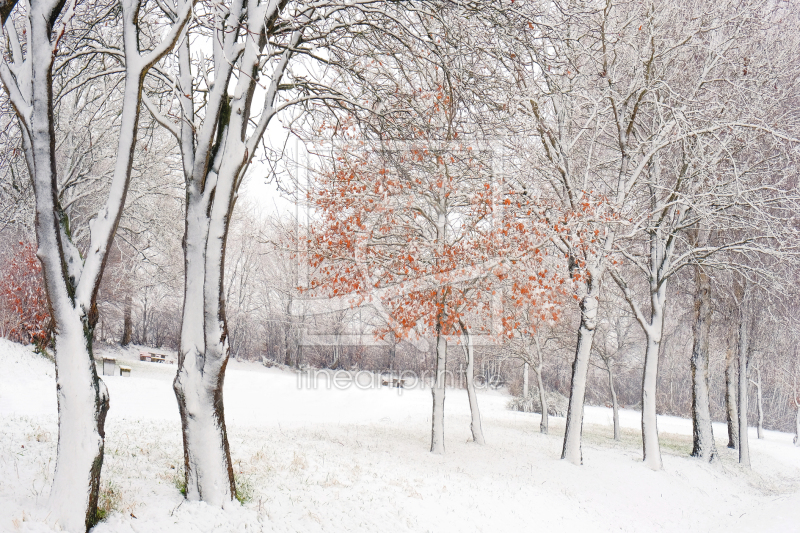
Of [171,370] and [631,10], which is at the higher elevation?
[631,10]

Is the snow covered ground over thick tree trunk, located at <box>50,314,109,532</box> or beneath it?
beneath

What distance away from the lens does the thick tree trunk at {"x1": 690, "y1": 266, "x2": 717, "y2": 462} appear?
46.5 feet

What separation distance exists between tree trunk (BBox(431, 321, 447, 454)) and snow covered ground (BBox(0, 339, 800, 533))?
409 millimetres

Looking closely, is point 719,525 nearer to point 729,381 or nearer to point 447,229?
point 447,229

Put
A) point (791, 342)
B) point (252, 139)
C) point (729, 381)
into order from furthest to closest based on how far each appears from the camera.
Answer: point (791, 342) < point (729, 381) < point (252, 139)

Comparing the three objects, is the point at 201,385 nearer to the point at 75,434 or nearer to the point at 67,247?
the point at 75,434

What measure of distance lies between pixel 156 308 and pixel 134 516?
116 feet

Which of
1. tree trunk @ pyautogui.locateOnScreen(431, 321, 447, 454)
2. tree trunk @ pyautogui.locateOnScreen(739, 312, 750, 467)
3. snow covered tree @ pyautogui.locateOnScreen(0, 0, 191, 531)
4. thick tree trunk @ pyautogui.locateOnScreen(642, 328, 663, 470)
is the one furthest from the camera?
tree trunk @ pyautogui.locateOnScreen(739, 312, 750, 467)

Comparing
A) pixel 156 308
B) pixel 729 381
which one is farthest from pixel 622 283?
pixel 156 308

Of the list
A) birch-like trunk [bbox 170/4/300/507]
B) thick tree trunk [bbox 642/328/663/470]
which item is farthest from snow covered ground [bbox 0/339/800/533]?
birch-like trunk [bbox 170/4/300/507]

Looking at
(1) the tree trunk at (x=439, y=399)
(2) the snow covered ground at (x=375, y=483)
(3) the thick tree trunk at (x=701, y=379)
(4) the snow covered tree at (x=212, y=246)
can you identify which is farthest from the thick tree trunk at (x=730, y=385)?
(4) the snow covered tree at (x=212, y=246)

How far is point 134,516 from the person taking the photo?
4.36m

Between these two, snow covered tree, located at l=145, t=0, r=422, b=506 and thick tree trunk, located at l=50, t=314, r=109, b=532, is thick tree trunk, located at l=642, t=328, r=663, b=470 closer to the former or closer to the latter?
snow covered tree, located at l=145, t=0, r=422, b=506

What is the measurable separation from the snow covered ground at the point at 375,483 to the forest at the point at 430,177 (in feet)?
1.45
